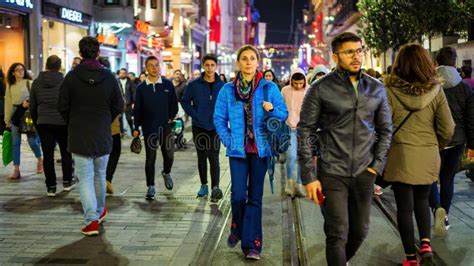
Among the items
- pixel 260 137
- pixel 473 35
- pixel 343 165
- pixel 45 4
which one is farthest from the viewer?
pixel 45 4

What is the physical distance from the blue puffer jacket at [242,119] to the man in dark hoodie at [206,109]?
2.67 meters

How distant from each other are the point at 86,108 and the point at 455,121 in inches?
151

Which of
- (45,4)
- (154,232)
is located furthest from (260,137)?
(45,4)

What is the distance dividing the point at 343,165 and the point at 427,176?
1258 mm

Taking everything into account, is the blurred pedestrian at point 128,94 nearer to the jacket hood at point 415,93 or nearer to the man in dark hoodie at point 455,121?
the man in dark hoodie at point 455,121

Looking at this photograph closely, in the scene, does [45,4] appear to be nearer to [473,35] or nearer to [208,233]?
[473,35]

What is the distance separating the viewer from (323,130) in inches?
173

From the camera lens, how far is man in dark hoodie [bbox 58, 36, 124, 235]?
639 cm

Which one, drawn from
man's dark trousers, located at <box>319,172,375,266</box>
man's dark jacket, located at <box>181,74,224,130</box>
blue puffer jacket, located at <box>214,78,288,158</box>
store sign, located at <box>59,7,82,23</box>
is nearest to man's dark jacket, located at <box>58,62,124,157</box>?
blue puffer jacket, located at <box>214,78,288,158</box>

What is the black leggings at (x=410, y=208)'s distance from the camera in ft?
17.4

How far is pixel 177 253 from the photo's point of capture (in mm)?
5914

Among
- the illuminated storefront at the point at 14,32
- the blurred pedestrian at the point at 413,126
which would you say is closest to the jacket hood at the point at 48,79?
the blurred pedestrian at the point at 413,126

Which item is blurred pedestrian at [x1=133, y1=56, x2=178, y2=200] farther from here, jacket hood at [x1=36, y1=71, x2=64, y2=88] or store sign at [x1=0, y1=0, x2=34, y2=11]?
store sign at [x1=0, y1=0, x2=34, y2=11]

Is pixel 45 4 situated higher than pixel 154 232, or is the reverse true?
pixel 45 4
